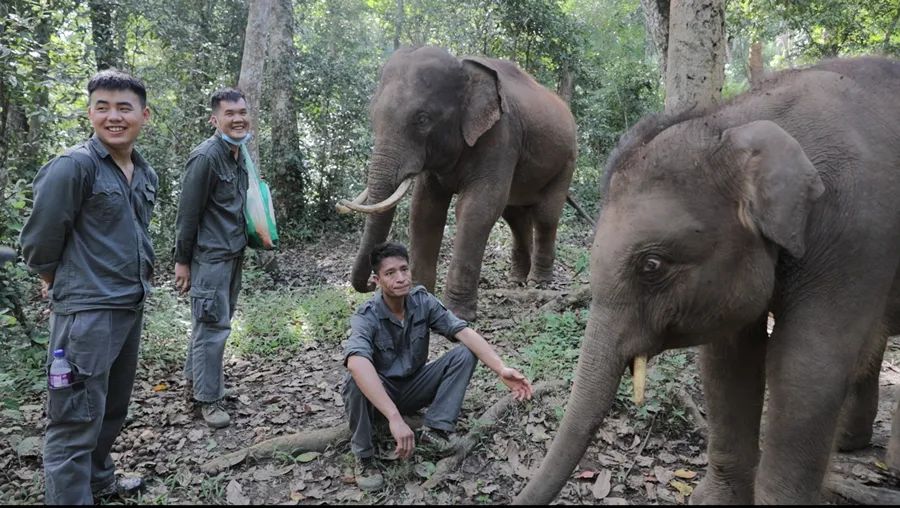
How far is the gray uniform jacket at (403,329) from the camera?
4.01 metres

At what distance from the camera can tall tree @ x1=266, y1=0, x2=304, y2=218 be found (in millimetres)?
12258

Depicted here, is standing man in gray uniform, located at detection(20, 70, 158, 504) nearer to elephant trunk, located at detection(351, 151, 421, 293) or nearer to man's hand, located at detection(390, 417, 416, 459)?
man's hand, located at detection(390, 417, 416, 459)

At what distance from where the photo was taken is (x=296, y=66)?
12.5 metres

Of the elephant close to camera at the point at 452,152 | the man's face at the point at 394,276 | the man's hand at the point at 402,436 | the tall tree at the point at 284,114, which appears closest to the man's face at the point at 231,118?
the elephant close to camera at the point at 452,152

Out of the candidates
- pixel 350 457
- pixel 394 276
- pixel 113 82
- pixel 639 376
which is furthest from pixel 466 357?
pixel 113 82

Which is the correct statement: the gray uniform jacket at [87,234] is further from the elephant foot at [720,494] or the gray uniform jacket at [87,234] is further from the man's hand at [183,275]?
the elephant foot at [720,494]

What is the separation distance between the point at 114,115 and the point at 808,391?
11.8 ft

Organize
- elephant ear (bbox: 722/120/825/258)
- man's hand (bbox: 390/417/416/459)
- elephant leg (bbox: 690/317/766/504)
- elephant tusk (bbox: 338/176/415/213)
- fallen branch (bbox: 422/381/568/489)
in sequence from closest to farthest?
elephant ear (bbox: 722/120/825/258)
elephant leg (bbox: 690/317/766/504)
man's hand (bbox: 390/417/416/459)
fallen branch (bbox: 422/381/568/489)
elephant tusk (bbox: 338/176/415/213)

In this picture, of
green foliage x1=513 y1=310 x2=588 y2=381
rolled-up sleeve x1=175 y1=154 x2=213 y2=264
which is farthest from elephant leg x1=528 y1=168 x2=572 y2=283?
rolled-up sleeve x1=175 y1=154 x2=213 y2=264

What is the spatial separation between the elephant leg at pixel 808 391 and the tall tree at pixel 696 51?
2.46 meters

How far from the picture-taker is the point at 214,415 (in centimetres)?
472

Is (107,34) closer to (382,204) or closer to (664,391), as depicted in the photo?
(382,204)

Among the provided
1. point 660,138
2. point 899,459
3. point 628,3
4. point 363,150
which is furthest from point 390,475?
point 628,3

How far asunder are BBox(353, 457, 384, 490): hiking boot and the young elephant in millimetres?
1360
